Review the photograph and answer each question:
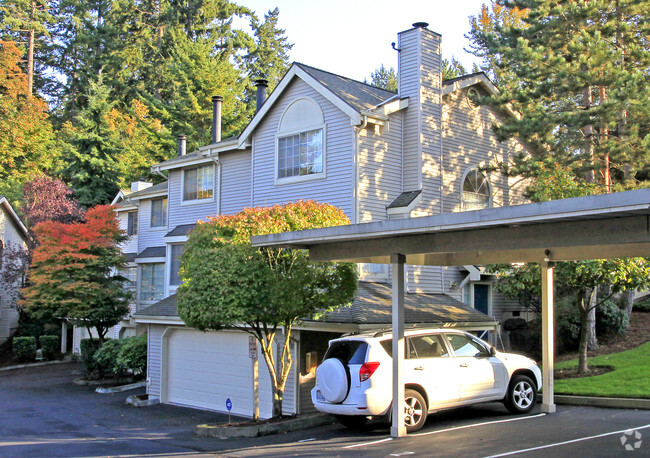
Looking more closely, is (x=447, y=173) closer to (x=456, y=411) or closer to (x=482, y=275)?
(x=482, y=275)

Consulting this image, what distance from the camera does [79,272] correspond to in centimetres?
2684

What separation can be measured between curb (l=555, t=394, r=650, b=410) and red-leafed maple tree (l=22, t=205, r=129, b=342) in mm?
18845

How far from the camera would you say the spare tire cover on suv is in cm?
1188

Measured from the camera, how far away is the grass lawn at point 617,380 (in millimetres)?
14750

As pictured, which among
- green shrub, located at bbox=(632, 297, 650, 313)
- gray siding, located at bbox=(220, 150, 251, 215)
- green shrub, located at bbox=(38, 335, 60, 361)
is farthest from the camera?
green shrub, located at bbox=(38, 335, 60, 361)

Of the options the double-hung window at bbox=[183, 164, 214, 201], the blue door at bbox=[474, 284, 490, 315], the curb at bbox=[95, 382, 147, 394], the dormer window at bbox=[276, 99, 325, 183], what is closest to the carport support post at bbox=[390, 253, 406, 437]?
the dormer window at bbox=[276, 99, 325, 183]

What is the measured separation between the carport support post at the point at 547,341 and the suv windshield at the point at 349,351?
13.3ft

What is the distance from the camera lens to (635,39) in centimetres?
2356


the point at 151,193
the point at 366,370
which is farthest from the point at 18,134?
the point at 366,370

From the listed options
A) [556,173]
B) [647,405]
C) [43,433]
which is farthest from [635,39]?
[43,433]

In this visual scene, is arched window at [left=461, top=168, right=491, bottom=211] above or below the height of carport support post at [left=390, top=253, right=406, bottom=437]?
above

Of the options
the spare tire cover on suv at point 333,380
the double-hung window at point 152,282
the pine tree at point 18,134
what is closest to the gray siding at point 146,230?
the double-hung window at point 152,282

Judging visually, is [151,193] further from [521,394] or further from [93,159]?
[521,394]

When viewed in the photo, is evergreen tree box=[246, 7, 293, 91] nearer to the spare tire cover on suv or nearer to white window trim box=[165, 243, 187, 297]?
white window trim box=[165, 243, 187, 297]
